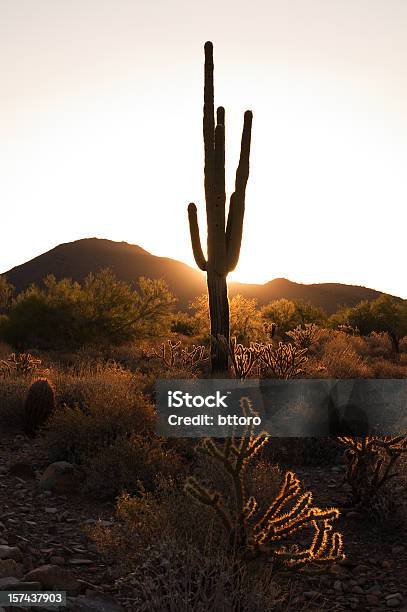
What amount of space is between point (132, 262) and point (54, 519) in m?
86.2

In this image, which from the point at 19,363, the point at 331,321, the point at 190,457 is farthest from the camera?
the point at 331,321

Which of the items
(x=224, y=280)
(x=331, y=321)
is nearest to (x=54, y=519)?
(x=224, y=280)

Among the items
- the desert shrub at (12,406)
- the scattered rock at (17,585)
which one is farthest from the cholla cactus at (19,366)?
the scattered rock at (17,585)

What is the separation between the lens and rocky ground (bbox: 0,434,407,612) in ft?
15.0

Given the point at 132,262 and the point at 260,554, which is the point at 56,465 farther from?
the point at 132,262

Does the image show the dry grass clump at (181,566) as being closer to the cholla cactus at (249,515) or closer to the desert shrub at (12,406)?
the cholla cactus at (249,515)

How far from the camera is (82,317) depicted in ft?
75.3

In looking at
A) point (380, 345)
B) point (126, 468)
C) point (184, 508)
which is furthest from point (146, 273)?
point (184, 508)

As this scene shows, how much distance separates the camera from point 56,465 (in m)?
7.83

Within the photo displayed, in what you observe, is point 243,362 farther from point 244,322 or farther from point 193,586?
point 244,322

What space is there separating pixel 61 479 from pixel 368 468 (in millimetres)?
3580

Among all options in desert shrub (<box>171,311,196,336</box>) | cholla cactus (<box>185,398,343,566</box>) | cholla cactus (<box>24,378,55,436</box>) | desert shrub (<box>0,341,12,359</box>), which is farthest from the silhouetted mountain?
cholla cactus (<box>185,398,343,566</box>)

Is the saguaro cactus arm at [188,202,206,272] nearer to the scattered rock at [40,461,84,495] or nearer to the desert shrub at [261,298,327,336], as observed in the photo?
the scattered rock at [40,461,84,495]

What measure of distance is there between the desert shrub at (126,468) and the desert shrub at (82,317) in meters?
15.3
